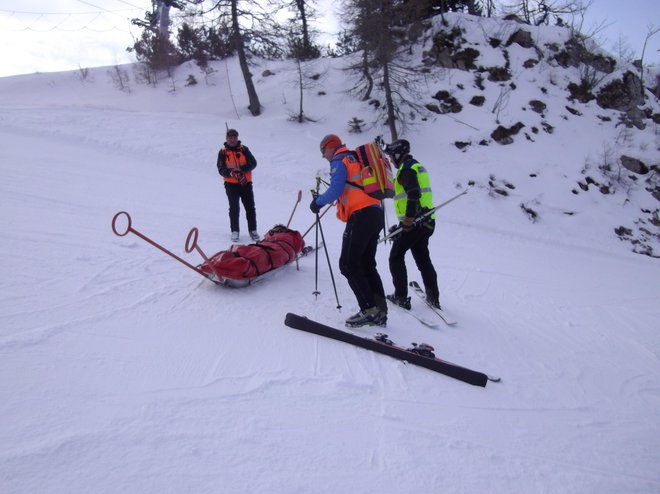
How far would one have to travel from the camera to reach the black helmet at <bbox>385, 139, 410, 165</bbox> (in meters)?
3.77

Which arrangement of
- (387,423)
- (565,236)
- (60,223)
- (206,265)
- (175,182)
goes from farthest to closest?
(565,236) < (175,182) < (60,223) < (206,265) < (387,423)

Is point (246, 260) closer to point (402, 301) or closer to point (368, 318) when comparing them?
point (368, 318)

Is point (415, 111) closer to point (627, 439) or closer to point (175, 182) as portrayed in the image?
point (175, 182)

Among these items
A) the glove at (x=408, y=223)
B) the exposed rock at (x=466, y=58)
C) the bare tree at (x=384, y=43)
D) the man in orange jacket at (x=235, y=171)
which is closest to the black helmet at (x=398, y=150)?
the glove at (x=408, y=223)

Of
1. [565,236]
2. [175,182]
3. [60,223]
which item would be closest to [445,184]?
[565,236]

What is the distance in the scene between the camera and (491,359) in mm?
3430

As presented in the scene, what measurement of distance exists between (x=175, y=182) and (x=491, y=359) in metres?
7.70

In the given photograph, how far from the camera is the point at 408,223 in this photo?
3834 mm

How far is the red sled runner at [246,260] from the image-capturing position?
3893mm

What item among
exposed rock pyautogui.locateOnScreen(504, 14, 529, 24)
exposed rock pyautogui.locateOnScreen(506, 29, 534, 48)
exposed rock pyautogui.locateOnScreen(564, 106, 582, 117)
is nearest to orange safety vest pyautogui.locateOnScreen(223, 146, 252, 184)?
exposed rock pyautogui.locateOnScreen(564, 106, 582, 117)

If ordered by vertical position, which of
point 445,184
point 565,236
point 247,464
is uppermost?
point 247,464

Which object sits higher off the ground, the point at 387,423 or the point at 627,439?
the point at 387,423

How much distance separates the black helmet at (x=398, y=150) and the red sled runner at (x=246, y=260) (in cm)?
165

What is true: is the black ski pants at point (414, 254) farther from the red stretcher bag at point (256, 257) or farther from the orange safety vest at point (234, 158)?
the orange safety vest at point (234, 158)
